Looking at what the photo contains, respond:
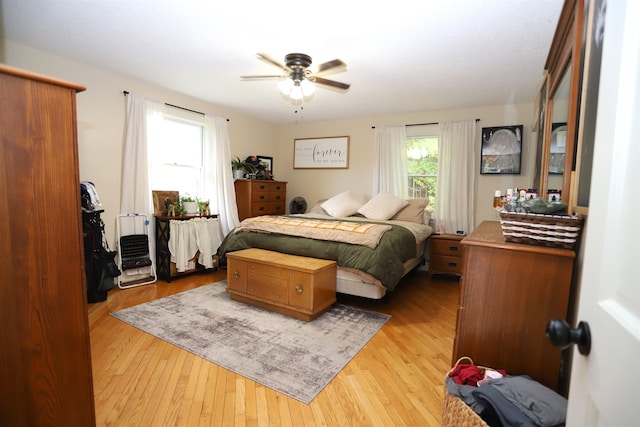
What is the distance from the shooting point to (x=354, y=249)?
112 inches

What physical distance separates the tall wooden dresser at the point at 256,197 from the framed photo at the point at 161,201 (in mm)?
1080

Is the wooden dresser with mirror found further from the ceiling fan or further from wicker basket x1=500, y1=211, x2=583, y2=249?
the ceiling fan

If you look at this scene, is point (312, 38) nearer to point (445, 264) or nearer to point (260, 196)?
point (260, 196)

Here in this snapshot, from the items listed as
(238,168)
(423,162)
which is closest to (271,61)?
(238,168)

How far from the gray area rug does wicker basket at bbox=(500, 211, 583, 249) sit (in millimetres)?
1314

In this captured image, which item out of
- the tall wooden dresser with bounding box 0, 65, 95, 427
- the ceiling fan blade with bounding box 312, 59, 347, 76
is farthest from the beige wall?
A: the tall wooden dresser with bounding box 0, 65, 95, 427

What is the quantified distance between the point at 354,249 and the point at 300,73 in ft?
5.24

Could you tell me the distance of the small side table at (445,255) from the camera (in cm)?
392

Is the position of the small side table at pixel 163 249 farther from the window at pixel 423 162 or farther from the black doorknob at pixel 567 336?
the black doorknob at pixel 567 336

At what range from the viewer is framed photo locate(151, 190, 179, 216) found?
12.5 ft

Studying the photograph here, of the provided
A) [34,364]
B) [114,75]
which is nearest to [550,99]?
[34,364]

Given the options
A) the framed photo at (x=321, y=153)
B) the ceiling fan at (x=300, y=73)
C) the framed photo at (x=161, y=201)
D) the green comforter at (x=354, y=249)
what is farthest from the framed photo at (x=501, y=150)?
the framed photo at (x=161, y=201)

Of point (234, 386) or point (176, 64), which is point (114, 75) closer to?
point (176, 64)

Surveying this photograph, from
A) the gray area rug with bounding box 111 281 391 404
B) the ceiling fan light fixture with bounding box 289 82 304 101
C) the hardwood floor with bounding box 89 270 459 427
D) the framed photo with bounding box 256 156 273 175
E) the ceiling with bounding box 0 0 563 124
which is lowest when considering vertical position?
the hardwood floor with bounding box 89 270 459 427
